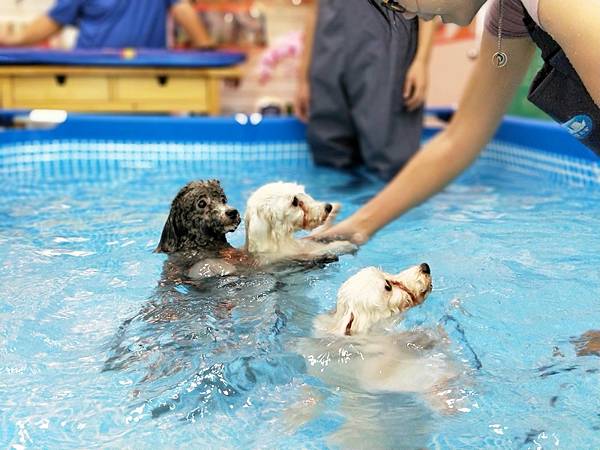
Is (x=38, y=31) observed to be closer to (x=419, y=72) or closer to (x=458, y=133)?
(x=419, y=72)

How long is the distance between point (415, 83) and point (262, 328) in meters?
3.23

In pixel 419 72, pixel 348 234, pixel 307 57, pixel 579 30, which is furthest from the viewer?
pixel 307 57

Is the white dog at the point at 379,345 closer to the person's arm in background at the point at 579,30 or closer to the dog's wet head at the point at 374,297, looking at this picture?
the dog's wet head at the point at 374,297

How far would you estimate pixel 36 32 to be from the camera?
7.63 metres

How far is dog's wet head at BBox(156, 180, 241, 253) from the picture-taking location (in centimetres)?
321

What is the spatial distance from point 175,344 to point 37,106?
17.4 feet

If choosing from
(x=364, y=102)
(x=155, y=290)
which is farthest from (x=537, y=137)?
(x=155, y=290)

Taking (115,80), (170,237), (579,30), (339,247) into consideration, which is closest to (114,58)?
(115,80)

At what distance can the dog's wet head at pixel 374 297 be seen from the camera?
2488 millimetres

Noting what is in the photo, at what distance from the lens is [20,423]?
2055mm

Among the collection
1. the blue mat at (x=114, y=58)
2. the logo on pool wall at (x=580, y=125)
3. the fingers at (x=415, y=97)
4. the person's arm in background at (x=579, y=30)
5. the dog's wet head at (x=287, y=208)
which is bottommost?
the dog's wet head at (x=287, y=208)

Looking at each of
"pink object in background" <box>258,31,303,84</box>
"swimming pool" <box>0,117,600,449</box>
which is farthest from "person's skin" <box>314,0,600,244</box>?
"pink object in background" <box>258,31,303,84</box>

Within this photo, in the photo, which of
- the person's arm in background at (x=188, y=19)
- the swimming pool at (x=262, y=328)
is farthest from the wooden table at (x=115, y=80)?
the swimming pool at (x=262, y=328)

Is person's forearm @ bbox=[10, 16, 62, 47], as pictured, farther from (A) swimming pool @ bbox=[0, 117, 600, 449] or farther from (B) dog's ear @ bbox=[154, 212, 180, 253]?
(B) dog's ear @ bbox=[154, 212, 180, 253]
